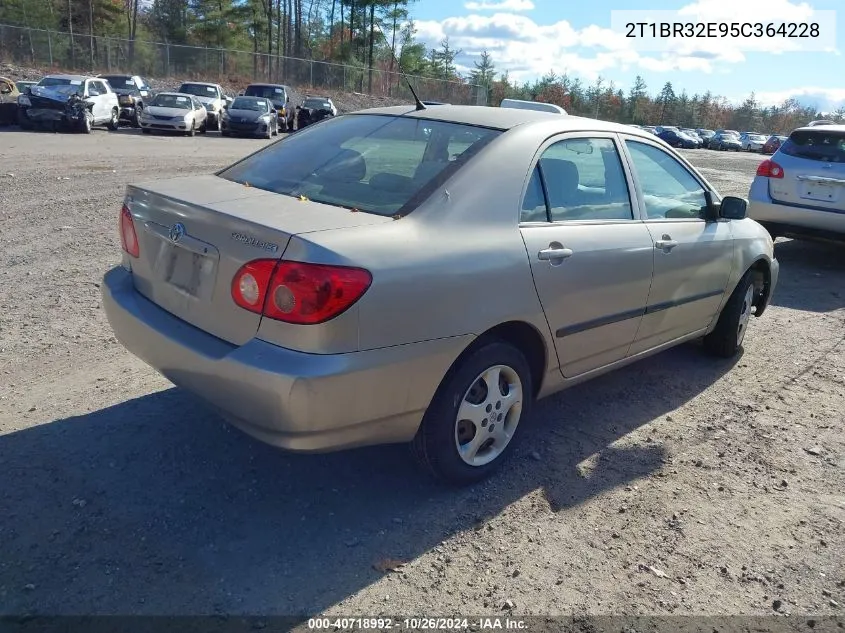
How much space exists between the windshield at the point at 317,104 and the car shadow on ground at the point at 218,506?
3025cm

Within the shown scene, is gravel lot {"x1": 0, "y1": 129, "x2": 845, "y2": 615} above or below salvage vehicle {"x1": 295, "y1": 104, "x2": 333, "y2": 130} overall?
below

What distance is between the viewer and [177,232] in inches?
123

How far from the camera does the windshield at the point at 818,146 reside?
342 inches

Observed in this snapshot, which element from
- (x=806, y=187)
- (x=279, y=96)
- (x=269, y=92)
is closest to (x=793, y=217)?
(x=806, y=187)

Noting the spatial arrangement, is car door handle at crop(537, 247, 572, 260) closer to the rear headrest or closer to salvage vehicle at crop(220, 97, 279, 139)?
the rear headrest

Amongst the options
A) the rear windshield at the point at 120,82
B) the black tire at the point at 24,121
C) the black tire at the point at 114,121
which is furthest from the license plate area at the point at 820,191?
the rear windshield at the point at 120,82

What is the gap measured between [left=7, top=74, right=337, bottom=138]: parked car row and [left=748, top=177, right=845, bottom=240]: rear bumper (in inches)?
698

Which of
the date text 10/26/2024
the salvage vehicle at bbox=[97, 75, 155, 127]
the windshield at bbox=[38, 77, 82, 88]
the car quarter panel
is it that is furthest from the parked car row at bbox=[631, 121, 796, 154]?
the date text 10/26/2024

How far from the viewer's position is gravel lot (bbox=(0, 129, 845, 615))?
2695 mm

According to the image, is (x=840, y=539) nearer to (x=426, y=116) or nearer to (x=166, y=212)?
(x=426, y=116)

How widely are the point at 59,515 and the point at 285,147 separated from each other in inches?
84.5

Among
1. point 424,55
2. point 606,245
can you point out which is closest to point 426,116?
point 606,245

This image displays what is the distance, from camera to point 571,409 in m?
4.44

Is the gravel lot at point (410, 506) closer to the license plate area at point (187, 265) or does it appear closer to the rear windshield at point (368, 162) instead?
the license plate area at point (187, 265)
